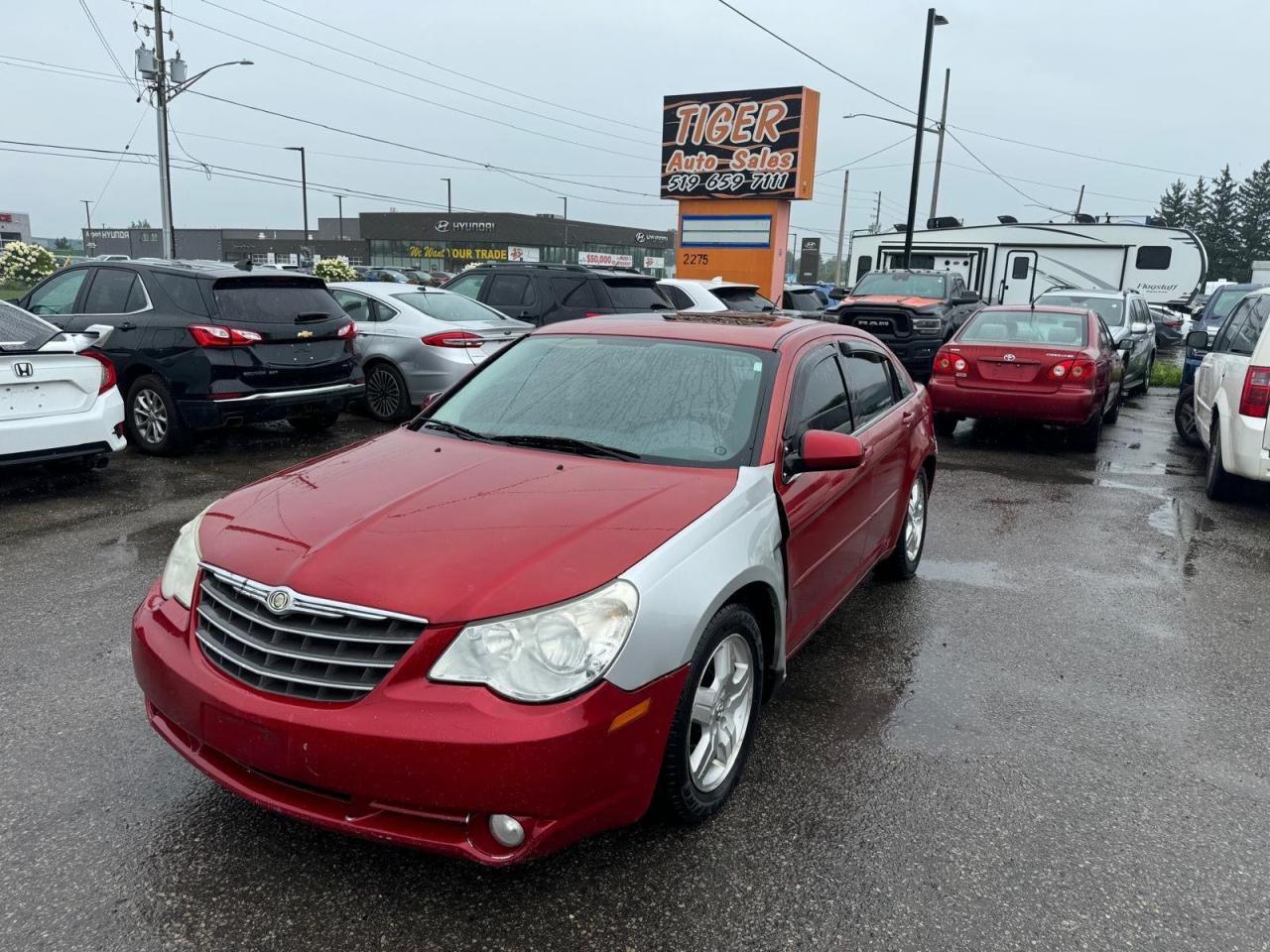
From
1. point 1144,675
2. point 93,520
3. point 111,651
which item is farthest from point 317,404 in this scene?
point 1144,675

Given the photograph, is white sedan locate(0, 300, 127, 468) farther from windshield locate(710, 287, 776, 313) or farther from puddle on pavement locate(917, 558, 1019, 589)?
windshield locate(710, 287, 776, 313)

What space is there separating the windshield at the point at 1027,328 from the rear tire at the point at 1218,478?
7.49 ft

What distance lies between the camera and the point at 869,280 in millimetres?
16859

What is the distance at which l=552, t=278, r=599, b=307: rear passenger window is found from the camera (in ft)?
36.6

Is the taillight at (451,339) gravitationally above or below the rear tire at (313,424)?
above

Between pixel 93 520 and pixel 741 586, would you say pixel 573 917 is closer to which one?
pixel 741 586

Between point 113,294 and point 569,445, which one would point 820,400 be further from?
point 113,294

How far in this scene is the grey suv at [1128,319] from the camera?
13.9 meters

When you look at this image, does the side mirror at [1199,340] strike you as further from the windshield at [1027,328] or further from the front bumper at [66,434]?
the front bumper at [66,434]

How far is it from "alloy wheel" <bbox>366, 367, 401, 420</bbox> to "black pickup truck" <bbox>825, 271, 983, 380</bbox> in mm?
6672

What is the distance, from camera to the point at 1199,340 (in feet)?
27.6

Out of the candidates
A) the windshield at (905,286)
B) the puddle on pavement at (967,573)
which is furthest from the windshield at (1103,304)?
the puddle on pavement at (967,573)

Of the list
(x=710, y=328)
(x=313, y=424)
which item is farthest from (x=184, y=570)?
(x=313, y=424)

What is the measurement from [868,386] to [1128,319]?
38.4ft
